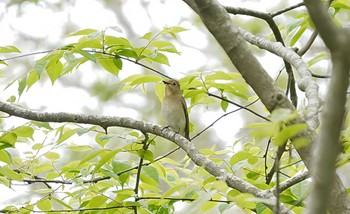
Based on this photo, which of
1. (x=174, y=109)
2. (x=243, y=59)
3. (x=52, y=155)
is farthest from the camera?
(x=174, y=109)

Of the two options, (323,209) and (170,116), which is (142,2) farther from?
(323,209)

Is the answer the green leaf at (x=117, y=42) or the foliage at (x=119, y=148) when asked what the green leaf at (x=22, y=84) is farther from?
the green leaf at (x=117, y=42)

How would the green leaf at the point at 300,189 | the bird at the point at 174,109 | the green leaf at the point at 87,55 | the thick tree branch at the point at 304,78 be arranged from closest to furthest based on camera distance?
1. the thick tree branch at the point at 304,78
2. the green leaf at the point at 300,189
3. the green leaf at the point at 87,55
4. the bird at the point at 174,109

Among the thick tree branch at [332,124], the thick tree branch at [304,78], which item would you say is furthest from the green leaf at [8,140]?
the thick tree branch at [332,124]

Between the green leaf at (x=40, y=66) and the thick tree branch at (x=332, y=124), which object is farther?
the green leaf at (x=40, y=66)

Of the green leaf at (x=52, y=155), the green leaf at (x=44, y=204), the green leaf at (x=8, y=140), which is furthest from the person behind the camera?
the green leaf at (x=52, y=155)

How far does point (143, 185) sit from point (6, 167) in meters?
0.61

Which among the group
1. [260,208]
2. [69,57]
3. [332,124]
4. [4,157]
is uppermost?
[69,57]

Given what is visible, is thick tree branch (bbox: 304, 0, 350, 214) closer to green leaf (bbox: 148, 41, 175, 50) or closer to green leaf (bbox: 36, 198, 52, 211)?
green leaf (bbox: 148, 41, 175, 50)

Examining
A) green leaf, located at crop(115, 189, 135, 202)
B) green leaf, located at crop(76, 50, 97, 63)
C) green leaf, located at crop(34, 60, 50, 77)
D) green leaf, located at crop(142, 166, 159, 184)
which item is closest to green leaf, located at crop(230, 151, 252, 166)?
green leaf, located at crop(142, 166, 159, 184)

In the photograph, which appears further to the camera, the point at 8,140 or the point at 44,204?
the point at 44,204

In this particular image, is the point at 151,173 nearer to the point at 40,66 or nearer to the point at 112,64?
the point at 112,64

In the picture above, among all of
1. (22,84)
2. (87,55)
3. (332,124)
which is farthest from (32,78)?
(332,124)

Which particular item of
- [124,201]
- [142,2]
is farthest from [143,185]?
[142,2]
